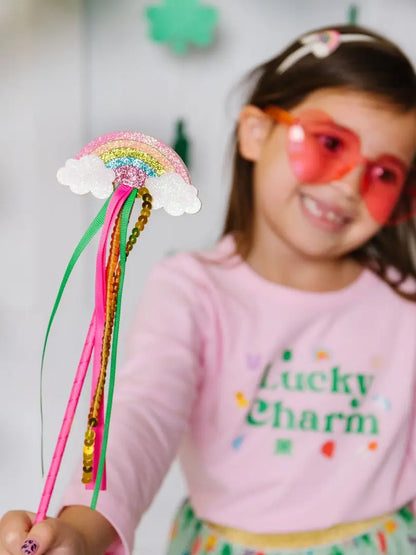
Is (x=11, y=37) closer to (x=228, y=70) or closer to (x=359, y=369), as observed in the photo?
(x=228, y=70)

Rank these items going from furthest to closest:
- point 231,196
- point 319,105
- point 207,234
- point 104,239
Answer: point 207,234
point 231,196
point 319,105
point 104,239

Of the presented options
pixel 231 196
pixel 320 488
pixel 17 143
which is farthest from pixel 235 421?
pixel 17 143

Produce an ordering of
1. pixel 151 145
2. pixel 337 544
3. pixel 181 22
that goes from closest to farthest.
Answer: pixel 151 145, pixel 337 544, pixel 181 22

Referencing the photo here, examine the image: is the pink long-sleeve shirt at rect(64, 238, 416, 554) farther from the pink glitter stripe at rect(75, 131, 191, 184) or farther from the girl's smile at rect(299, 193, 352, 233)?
the pink glitter stripe at rect(75, 131, 191, 184)

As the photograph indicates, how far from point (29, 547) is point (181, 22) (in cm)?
62

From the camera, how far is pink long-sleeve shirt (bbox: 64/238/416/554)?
0.68m

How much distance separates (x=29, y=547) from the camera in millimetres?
335

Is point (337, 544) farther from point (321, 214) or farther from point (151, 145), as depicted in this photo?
point (151, 145)

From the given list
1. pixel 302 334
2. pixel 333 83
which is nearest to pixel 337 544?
pixel 302 334

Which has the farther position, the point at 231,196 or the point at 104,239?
the point at 231,196

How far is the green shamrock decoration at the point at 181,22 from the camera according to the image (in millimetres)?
827

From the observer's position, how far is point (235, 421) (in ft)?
2.25

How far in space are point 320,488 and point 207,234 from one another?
1.04 ft

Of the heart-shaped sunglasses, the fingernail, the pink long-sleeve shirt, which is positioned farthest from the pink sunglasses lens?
the fingernail
